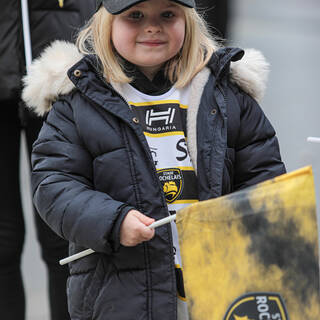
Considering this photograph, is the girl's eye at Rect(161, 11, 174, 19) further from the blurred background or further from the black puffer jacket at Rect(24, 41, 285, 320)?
the blurred background

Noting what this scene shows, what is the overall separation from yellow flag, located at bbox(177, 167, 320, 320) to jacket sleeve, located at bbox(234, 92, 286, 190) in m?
0.43

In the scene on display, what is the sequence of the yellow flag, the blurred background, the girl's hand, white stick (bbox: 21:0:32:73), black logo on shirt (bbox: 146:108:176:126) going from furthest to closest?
1. the blurred background
2. white stick (bbox: 21:0:32:73)
3. black logo on shirt (bbox: 146:108:176:126)
4. the girl's hand
5. the yellow flag

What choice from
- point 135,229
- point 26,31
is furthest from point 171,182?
point 26,31

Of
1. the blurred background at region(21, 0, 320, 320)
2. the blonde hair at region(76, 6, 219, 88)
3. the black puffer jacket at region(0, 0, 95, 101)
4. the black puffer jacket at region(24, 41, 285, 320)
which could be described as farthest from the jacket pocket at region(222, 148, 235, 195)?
the blurred background at region(21, 0, 320, 320)

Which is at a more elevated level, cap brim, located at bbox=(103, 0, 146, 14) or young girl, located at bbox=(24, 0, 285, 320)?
cap brim, located at bbox=(103, 0, 146, 14)

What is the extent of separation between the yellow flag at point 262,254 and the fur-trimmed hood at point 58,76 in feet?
1.83

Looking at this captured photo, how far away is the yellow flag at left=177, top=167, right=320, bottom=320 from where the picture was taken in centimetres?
170

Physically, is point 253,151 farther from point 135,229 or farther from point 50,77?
point 50,77

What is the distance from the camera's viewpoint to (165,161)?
2.11 m

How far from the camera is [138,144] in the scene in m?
2.04

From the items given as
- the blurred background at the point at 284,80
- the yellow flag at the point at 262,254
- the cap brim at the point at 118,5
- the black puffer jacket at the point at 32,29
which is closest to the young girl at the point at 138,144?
the cap brim at the point at 118,5

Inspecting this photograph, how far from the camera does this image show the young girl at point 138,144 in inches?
79.6

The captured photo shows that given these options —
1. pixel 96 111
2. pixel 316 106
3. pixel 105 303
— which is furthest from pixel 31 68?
pixel 316 106

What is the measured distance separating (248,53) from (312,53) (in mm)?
3578
